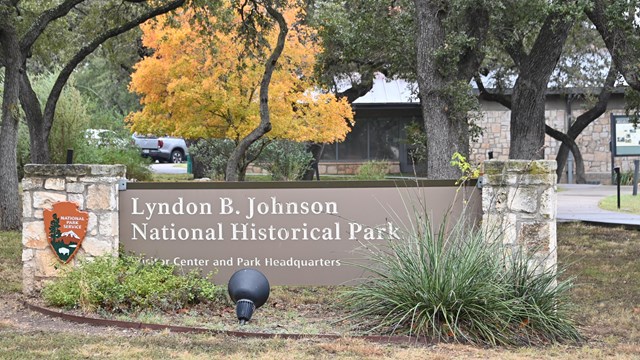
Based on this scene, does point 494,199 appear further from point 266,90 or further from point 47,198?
point 266,90

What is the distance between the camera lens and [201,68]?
21.2 metres

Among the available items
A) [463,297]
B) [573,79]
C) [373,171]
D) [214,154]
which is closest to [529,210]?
[463,297]

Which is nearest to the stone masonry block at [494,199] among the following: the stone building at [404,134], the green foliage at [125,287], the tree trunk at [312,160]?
the green foliage at [125,287]

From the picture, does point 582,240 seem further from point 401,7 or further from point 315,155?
point 315,155

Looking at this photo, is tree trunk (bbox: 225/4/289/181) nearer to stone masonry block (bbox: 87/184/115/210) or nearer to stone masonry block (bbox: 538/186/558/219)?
stone masonry block (bbox: 87/184/115/210)

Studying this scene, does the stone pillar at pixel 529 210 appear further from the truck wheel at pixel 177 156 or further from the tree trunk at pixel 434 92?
the truck wheel at pixel 177 156

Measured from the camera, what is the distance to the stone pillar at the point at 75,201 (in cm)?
916

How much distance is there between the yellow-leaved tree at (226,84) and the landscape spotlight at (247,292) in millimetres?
11884

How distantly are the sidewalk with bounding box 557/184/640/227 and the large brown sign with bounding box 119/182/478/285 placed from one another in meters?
10.5

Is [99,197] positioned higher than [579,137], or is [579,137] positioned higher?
[579,137]

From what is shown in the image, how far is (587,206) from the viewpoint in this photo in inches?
921

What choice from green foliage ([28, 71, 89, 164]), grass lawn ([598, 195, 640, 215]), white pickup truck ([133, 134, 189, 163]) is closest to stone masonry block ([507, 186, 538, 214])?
grass lawn ([598, 195, 640, 215])

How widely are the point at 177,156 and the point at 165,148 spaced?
960mm

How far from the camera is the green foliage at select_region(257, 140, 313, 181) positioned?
2691cm
